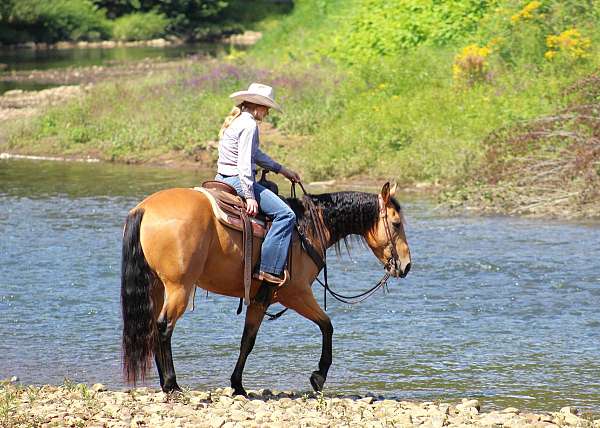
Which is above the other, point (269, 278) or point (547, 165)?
point (269, 278)

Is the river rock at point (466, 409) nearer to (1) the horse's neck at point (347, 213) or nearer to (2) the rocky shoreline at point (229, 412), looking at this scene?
(2) the rocky shoreline at point (229, 412)

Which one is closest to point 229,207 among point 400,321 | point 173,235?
point 173,235

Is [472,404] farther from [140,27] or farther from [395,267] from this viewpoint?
[140,27]

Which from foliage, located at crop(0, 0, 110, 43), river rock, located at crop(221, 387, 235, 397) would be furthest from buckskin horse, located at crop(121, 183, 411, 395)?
foliage, located at crop(0, 0, 110, 43)

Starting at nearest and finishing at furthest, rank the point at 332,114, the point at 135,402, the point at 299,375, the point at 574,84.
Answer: the point at 135,402, the point at 299,375, the point at 574,84, the point at 332,114

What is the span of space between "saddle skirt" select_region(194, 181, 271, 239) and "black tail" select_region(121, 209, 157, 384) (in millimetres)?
581

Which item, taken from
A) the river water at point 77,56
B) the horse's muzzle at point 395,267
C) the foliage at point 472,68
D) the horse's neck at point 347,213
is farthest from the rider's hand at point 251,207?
the river water at point 77,56

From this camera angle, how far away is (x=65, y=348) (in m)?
11.0

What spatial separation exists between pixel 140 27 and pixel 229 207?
59609mm

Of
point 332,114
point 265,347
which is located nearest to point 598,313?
point 265,347

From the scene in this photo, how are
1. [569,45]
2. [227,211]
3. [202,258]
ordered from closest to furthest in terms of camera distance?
1. [202,258]
2. [227,211]
3. [569,45]

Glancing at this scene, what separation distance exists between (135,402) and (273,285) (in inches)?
57.0

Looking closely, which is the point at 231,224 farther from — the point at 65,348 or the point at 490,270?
the point at 490,270

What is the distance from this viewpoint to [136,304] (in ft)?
27.9
